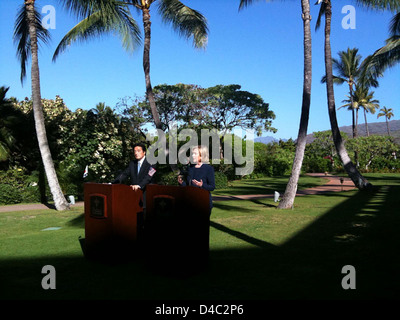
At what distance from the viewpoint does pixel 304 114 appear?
1230 centimetres

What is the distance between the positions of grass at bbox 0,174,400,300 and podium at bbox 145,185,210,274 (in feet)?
0.60

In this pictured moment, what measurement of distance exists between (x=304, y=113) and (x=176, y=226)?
871 cm

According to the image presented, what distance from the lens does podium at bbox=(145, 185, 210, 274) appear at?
185 inches

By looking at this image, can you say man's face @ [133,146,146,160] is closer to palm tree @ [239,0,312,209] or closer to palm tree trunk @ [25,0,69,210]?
palm tree @ [239,0,312,209]

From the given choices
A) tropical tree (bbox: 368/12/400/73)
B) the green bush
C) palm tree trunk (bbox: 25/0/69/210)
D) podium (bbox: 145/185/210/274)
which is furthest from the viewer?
tropical tree (bbox: 368/12/400/73)

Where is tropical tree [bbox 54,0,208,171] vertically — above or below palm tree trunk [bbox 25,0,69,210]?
above

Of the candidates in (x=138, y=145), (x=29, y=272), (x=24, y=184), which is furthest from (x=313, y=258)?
(x=24, y=184)

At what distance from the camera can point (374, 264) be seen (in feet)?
17.5

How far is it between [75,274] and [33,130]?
1315 cm

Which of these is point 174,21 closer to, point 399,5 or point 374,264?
point 399,5

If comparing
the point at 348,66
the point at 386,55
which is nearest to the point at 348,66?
the point at 348,66

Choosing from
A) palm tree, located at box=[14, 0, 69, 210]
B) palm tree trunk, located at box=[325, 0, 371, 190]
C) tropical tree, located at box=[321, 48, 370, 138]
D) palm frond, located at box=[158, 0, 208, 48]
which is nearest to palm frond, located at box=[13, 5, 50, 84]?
palm tree, located at box=[14, 0, 69, 210]

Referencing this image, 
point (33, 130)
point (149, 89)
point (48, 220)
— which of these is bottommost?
point (48, 220)

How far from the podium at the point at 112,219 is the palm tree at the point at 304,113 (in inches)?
287
